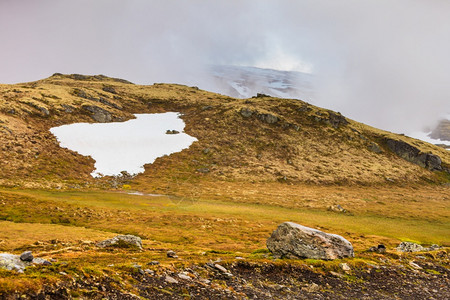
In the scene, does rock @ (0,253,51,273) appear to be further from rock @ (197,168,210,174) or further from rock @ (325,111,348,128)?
rock @ (325,111,348,128)

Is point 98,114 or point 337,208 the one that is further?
point 98,114

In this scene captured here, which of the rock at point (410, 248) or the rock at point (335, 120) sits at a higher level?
the rock at point (335, 120)

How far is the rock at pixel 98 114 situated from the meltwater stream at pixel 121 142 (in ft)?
16.7

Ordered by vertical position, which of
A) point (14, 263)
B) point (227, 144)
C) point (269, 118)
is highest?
point (269, 118)

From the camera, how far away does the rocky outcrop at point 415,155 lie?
111 m

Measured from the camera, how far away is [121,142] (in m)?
84.1

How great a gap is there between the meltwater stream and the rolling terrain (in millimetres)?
3516

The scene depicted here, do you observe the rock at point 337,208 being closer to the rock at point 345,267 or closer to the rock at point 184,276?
the rock at point 345,267

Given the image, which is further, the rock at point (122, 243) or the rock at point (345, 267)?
the rock at point (122, 243)

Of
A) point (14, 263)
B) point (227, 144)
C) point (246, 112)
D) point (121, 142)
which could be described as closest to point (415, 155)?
point (246, 112)

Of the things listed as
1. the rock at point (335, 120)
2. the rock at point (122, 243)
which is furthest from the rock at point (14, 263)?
the rock at point (335, 120)

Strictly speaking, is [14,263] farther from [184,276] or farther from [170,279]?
[184,276]

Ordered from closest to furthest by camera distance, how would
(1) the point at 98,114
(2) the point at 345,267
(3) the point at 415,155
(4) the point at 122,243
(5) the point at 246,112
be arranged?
1. (2) the point at 345,267
2. (4) the point at 122,243
3. (1) the point at 98,114
4. (3) the point at 415,155
5. (5) the point at 246,112

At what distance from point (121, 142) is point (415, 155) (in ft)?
407
